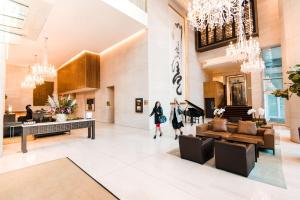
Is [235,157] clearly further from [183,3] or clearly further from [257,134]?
[183,3]

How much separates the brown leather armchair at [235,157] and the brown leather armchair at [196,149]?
1.11ft

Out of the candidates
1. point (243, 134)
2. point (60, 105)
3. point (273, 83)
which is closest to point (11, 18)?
point (60, 105)

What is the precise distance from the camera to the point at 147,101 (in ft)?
24.2

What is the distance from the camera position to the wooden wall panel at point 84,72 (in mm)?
10070

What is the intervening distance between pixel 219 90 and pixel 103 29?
9.96 m

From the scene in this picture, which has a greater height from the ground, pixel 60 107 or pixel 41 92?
pixel 41 92

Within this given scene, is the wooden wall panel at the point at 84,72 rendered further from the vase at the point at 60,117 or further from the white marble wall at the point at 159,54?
the vase at the point at 60,117

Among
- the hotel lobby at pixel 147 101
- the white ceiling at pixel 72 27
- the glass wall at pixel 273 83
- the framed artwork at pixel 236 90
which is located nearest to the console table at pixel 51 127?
the hotel lobby at pixel 147 101

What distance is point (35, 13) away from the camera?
4785 millimetres

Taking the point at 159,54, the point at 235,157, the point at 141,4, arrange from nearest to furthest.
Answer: the point at 235,157
the point at 141,4
the point at 159,54

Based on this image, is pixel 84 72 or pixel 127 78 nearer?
pixel 127 78

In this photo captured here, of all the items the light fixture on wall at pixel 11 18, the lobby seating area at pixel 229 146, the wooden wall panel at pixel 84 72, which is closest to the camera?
the lobby seating area at pixel 229 146

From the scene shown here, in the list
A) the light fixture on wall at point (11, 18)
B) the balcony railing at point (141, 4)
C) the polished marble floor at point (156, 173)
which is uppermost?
the balcony railing at point (141, 4)

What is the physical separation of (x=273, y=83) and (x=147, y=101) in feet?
24.7
